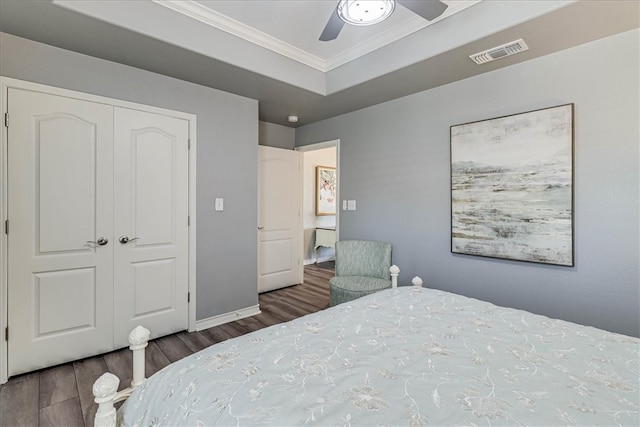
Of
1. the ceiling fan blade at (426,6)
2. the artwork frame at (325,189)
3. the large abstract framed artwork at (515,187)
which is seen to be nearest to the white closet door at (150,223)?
the ceiling fan blade at (426,6)

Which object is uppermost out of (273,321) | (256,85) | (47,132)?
(256,85)

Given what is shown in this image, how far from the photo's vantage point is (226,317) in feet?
10.6

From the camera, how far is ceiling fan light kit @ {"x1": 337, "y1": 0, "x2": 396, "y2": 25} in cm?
168

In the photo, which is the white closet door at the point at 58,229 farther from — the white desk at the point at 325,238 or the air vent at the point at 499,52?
the white desk at the point at 325,238

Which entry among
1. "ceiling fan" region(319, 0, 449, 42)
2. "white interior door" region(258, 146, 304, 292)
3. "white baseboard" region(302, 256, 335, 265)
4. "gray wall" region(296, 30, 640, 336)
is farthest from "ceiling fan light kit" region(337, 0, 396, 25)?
"white baseboard" region(302, 256, 335, 265)

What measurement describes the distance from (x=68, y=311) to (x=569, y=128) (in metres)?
4.01

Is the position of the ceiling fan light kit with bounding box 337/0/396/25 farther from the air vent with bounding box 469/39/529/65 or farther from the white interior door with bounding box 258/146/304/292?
the white interior door with bounding box 258/146/304/292

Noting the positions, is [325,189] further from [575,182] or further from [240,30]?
[575,182]

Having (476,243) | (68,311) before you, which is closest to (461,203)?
(476,243)

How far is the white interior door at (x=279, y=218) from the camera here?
4199mm

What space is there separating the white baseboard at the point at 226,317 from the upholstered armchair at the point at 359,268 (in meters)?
0.93

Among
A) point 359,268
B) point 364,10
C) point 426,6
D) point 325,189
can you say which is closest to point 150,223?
Answer: point 359,268

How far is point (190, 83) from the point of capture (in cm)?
290

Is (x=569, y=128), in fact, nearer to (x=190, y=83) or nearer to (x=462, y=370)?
(x=462, y=370)
